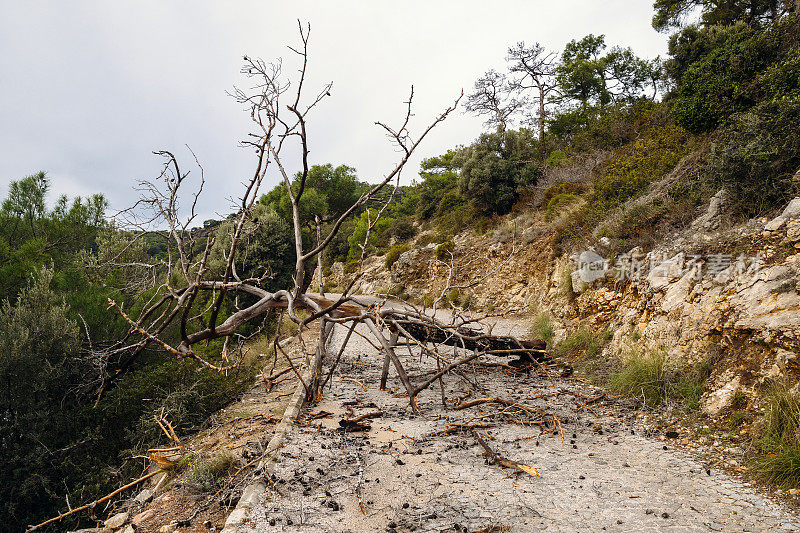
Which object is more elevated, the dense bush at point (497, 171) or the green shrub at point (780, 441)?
the dense bush at point (497, 171)

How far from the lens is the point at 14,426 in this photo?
4.96 m

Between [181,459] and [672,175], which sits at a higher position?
[672,175]

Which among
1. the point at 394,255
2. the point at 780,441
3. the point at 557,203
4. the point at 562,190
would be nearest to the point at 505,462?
the point at 780,441

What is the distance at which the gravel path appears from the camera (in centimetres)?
263

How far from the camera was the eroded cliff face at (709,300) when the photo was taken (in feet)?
13.1

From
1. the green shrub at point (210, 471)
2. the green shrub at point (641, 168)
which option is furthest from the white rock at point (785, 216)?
the green shrub at point (210, 471)

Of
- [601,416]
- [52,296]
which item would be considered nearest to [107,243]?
[52,296]

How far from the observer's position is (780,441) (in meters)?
3.17

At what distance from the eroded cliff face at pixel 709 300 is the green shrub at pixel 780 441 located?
264 millimetres

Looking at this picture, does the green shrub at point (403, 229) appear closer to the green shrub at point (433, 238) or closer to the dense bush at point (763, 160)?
the green shrub at point (433, 238)

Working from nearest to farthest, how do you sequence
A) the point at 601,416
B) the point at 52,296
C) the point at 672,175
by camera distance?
the point at 601,416 < the point at 52,296 < the point at 672,175

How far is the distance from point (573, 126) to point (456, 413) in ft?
70.6

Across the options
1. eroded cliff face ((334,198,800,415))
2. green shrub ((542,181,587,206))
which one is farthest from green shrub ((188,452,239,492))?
green shrub ((542,181,587,206))

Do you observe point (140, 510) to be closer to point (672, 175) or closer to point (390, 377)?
point (390, 377)
